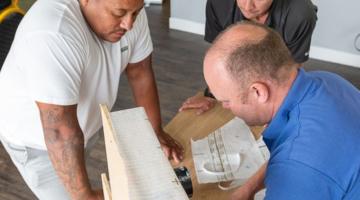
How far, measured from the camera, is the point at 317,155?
0.75 metres

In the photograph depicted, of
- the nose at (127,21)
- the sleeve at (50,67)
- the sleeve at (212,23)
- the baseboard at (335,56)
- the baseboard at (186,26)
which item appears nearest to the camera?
the sleeve at (50,67)

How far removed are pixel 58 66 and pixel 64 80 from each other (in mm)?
37

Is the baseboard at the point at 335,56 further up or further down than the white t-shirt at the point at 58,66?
further down

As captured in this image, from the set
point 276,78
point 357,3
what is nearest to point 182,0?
point 357,3

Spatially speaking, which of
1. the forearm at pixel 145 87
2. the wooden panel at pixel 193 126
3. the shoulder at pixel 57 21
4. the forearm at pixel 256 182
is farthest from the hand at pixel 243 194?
the shoulder at pixel 57 21

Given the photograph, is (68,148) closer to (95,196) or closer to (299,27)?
(95,196)

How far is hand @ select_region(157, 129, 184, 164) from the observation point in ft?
3.93

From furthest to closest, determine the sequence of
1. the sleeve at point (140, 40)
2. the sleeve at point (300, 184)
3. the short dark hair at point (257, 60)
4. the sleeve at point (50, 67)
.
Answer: the sleeve at point (140, 40)
the sleeve at point (50, 67)
the short dark hair at point (257, 60)
the sleeve at point (300, 184)

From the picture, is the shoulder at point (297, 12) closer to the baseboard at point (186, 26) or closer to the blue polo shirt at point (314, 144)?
the blue polo shirt at point (314, 144)

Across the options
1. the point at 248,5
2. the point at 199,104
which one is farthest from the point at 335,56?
the point at 199,104

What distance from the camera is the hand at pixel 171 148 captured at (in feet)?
3.93

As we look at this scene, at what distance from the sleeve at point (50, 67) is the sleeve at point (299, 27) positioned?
951 millimetres

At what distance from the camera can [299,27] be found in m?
1.62

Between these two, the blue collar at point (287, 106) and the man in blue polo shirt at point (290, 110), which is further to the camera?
the blue collar at point (287, 106)
